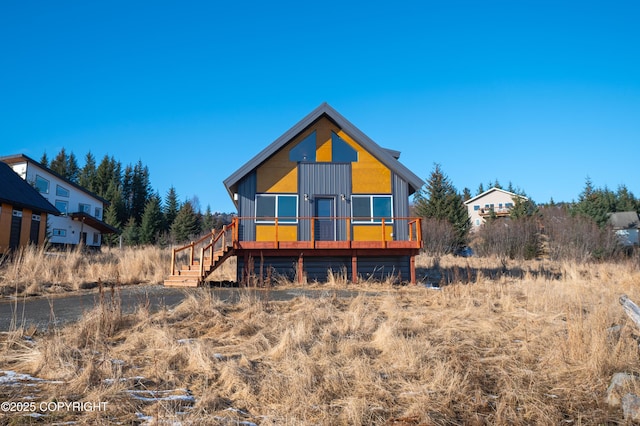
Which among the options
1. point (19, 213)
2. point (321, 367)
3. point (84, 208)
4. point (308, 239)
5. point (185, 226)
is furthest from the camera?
point (185, 226)

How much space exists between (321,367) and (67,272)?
1244 cm

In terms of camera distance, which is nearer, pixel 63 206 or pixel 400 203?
pixel 400 203

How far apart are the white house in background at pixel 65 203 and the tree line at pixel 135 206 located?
4202mm

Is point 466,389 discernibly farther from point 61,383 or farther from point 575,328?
point 61,383

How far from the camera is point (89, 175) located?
6150cm

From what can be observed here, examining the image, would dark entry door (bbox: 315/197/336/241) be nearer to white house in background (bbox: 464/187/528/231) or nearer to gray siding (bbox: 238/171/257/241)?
gray siding (bbox: 238/171/257/241)

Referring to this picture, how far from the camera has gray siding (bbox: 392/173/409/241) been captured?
50.9 ft

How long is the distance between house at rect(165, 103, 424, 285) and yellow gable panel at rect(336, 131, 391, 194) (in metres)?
0.04

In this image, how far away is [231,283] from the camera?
1440 centimetres

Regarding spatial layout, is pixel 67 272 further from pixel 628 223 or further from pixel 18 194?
pixel 628 223

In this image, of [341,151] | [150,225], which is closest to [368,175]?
[341,151]

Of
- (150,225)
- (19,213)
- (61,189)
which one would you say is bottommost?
(19,213)

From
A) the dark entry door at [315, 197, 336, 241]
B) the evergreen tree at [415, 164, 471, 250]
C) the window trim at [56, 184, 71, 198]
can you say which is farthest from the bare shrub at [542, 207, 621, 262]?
the window trim at [56, 184, 71, 198]

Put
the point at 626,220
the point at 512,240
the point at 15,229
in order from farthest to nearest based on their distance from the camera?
the point at 626,220 → the point at 512,240 → the point at 15,229
